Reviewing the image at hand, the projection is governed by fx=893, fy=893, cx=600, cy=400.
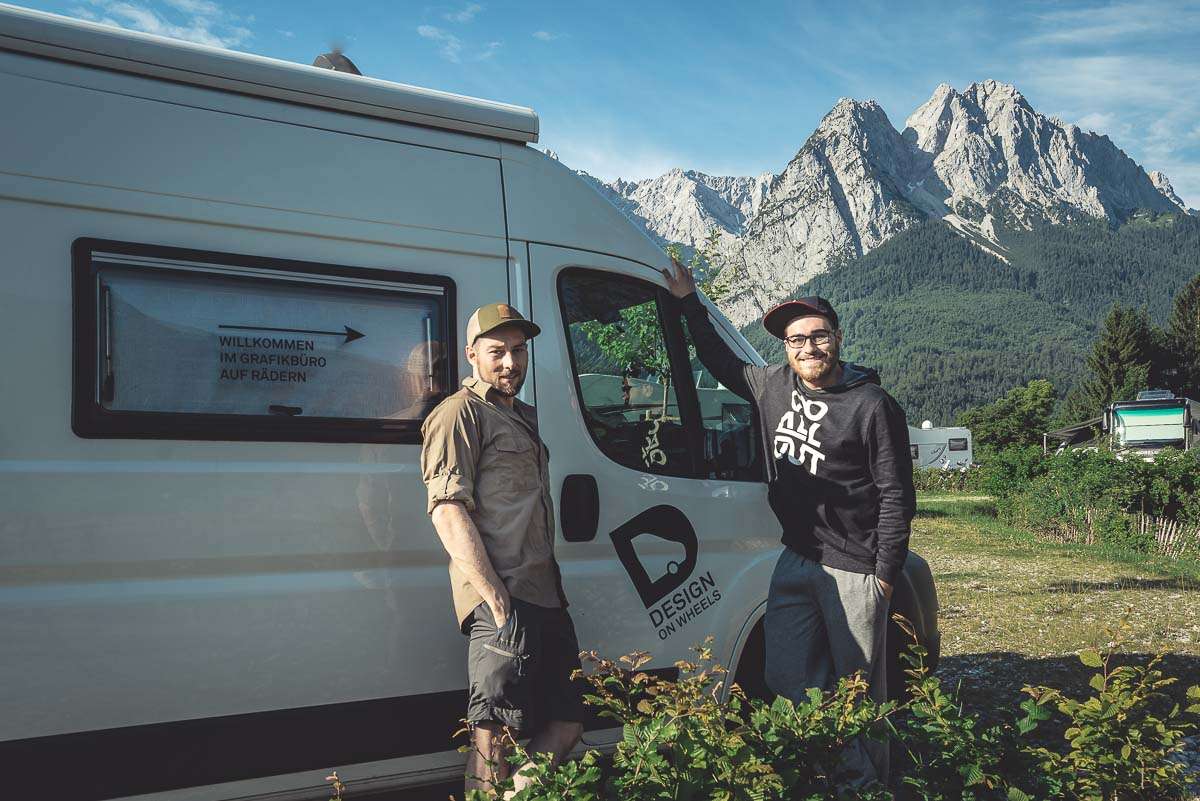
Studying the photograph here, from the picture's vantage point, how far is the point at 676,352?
13.0 ft

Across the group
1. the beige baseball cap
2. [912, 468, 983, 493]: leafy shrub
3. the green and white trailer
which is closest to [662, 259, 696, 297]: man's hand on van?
the beige baseball cap

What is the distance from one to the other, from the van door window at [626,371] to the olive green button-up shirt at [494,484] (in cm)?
72

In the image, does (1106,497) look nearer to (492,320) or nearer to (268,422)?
(492,320)

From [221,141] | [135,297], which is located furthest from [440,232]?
[135,297]

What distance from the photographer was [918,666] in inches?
104

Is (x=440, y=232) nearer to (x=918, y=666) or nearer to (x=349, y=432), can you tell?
(x=349, y=432)

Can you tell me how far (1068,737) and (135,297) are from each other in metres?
3.16

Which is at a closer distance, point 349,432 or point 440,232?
point 349,432

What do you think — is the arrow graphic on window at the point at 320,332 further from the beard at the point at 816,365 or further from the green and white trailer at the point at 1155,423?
the green and white trailer at the point at 1155,423

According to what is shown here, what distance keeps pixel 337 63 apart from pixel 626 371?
176 cm

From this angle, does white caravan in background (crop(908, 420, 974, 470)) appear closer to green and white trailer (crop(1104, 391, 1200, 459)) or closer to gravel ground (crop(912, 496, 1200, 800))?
green and white trailer (crop(1104, 391, 1200, 459))

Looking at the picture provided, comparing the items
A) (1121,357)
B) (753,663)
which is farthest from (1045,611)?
(1121,357)

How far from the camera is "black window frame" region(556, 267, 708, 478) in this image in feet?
12.3

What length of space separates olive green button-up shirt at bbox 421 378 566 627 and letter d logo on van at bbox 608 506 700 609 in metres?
0.65
